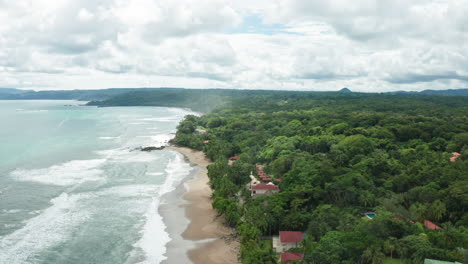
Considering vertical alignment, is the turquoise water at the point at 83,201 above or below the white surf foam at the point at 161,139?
below

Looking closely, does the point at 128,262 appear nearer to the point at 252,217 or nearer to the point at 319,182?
the point at 252,217

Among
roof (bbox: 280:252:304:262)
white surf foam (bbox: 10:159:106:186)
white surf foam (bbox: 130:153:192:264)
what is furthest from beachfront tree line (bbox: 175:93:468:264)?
white surf foam (bbox: 10:159:106:186)

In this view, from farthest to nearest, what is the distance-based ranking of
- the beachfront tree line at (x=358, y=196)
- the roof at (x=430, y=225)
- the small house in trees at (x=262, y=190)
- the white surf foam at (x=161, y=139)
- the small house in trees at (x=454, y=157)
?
the white surf foam at (x=161, y=139) < the small house in trees at (x=454, y=157) < the small house in trees at (x=262, y=190) < the roof at (x=430, y=225) < the beachfront tree line at (x=358, y=196)

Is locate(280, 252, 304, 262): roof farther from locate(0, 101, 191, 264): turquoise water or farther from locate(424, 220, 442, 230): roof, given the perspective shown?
locate(424, 220, 442, 230): roof

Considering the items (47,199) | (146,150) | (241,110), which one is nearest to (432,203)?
(47,199)

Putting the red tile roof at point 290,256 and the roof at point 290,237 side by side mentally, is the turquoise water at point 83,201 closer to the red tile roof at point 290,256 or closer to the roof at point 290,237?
the roof at point 290,237

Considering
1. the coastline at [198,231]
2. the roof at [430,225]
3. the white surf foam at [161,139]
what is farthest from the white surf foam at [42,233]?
the white surf foam at [161,139]

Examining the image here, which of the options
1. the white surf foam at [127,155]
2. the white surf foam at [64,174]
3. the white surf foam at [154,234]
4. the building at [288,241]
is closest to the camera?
the building at [288,241]

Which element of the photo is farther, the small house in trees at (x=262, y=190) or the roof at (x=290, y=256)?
the small house in trees at (x=262, y=190)
